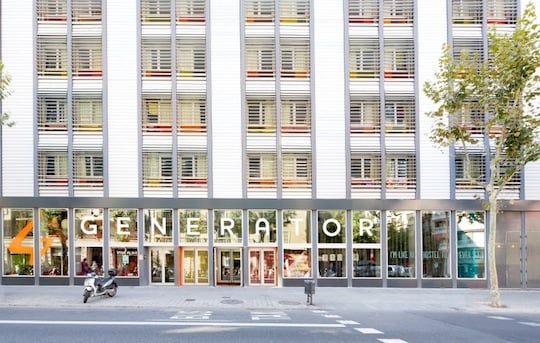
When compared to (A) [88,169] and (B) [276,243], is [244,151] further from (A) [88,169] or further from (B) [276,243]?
(A) [88,169]

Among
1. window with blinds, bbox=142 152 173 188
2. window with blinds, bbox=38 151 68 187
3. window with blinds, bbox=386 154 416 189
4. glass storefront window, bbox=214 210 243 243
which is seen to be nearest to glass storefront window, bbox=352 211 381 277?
window with blinds, bbox=386 154 416 189

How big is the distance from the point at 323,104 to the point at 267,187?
17.3 ft

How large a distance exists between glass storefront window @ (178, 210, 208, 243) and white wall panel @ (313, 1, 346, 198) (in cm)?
614

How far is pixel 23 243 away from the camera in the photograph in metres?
21.9

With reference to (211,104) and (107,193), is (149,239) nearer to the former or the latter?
(107,193)

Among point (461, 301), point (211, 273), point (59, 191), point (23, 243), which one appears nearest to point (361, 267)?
point (461, 301)

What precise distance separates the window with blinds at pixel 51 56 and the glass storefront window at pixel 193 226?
32.6 feet

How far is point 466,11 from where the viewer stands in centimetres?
2273

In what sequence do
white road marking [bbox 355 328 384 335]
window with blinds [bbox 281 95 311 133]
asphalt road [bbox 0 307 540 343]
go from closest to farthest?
asphalt road [bbox 0 307 540 343] → white road marking [bbox 355 328 384 335] → window with blinds [bbox 281 95 311 133]

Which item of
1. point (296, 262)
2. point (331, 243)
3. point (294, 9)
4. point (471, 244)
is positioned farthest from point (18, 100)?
point (471, 244)

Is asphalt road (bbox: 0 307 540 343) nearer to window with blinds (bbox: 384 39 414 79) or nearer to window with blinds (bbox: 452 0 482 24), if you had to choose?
window with blinds (bbox: 384 39 414 79)

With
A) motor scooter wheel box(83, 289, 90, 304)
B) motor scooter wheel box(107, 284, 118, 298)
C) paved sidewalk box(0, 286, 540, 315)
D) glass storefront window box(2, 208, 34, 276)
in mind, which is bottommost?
paved sidewalk box(0, 286, 540, 315)

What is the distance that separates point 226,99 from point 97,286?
1095 centimetres

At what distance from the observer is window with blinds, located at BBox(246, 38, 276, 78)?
22.6 m
